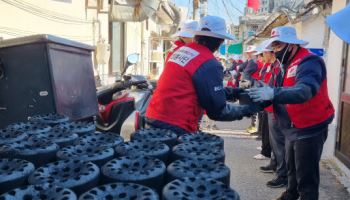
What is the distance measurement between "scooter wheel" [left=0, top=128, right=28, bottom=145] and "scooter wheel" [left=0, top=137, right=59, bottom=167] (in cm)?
9

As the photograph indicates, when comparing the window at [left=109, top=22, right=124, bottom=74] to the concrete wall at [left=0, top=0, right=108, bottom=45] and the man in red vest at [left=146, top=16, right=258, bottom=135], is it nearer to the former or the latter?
the concrete wall at [left=0, top=0, right=108, bottom=45]

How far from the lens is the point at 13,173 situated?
153cm

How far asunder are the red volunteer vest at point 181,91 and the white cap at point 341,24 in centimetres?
91

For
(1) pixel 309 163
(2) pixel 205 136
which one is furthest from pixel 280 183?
(2) pixel 205 136

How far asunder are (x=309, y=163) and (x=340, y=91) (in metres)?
2.87

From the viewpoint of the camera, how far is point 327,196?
183 inches

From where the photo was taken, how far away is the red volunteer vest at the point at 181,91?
282 cm

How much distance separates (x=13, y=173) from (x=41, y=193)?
0.84 ft

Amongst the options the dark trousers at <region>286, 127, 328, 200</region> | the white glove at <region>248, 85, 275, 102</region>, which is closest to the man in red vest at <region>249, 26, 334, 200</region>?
the dark trousers at <region>286, 127, 328, 200</region>

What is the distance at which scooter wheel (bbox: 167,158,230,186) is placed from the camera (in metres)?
1.64

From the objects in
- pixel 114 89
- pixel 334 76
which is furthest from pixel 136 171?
pixel 334 76

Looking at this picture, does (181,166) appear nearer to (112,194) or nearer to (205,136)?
(112,194)

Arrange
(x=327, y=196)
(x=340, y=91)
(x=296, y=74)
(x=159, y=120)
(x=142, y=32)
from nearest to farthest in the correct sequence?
(x=159, y=120) < (x=296, y=74) < (x=327, y=196) < (x=340, y=91) < (x=142, y=32)

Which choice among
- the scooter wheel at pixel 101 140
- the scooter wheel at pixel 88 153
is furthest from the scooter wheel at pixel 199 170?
the scooter wheel at pixel 101 140
